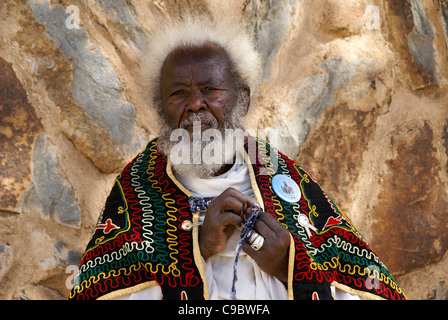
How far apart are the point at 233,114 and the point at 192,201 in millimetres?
448

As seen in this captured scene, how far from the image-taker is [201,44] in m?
2.58

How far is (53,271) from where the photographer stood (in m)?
2.60

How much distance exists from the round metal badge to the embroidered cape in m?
0.02

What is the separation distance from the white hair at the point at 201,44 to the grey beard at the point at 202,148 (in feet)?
0.99

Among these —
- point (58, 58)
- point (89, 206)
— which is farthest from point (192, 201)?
point (58, 58)

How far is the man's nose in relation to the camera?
241 centimetres

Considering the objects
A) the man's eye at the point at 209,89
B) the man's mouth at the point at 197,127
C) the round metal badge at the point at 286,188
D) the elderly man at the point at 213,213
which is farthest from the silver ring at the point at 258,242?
the man's eye at the point at 209,89

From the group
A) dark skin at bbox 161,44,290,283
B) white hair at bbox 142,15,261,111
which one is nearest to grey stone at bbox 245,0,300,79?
white hair at bbox 142,15,261,111

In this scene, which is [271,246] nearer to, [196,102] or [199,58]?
[196,102]

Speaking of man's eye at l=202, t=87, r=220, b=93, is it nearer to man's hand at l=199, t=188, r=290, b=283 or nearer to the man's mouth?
the man's mouth

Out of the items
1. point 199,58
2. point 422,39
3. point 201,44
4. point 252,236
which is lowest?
point 252,236

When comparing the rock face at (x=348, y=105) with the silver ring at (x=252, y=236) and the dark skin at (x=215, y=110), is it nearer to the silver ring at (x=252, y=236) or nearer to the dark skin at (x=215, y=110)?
the dark skin at (x=215, y=110)

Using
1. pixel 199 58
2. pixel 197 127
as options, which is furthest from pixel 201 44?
pixel 197 127

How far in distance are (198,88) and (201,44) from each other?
0.81 feet
